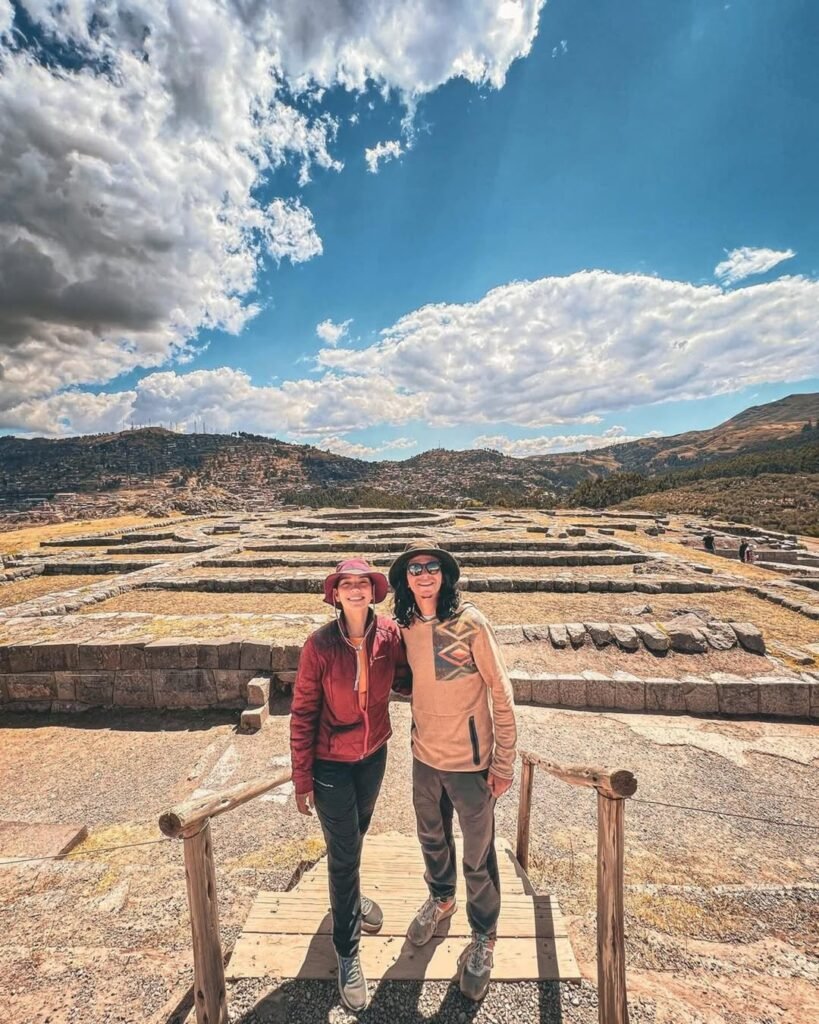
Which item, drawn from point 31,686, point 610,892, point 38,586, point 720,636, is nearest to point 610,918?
point 610,892

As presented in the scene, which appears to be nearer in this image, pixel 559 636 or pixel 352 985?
pixel 352 985

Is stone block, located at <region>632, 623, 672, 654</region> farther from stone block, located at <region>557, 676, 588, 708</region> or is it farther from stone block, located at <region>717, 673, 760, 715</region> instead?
stone block, located at <region>557, 676, 588, 708</region>

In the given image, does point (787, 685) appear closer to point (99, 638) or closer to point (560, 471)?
point (99, 638)

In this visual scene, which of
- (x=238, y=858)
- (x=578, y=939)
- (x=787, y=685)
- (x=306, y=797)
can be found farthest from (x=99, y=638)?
(x=787, y=685)

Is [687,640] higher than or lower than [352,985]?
lower

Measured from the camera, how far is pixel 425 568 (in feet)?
9.00

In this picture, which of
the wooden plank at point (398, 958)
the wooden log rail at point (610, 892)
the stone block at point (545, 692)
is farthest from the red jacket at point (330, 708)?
the stone block at point (545, 692)

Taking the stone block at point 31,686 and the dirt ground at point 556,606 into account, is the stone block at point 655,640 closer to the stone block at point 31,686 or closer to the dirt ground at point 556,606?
the dirt ground at point 556,606

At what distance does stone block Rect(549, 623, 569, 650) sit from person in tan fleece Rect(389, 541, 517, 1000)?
5.84 m

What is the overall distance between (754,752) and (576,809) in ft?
9.35

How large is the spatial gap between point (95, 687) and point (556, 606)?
963 cm

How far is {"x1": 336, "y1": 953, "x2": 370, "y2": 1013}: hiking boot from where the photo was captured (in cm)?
237

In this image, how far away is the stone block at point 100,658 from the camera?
7398mm

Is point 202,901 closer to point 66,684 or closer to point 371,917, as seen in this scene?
point 371,917
